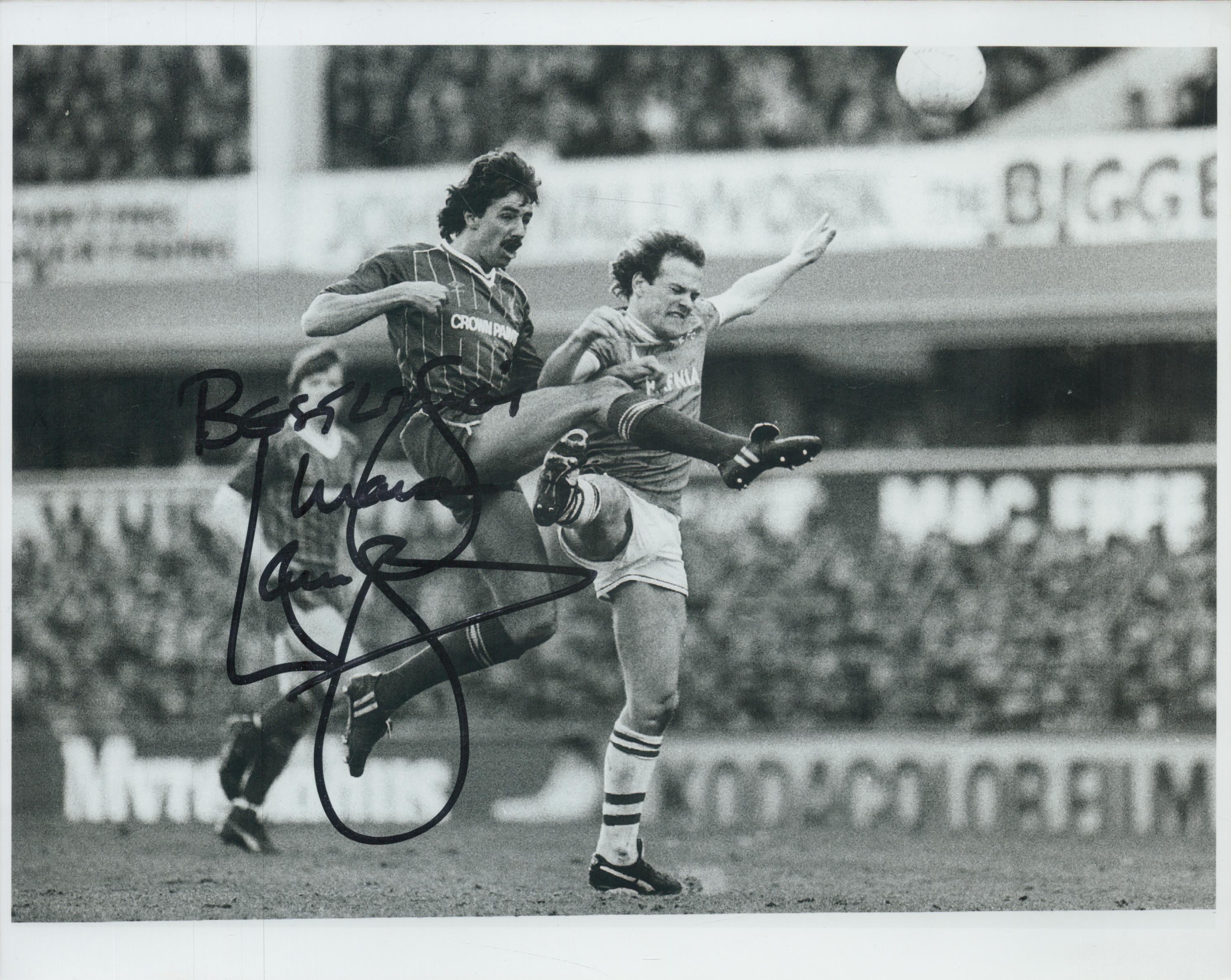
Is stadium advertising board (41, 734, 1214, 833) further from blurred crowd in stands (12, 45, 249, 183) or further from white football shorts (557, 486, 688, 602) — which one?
blurred crowd in stands (12, 45, 249, 183)

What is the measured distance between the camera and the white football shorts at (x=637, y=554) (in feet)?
17.1

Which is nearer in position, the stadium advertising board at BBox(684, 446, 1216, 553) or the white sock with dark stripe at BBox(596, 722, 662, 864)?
the white sock with dark stripe at BBox(596, 722, 662, 864)

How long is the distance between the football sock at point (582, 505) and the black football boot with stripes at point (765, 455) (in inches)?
16.7

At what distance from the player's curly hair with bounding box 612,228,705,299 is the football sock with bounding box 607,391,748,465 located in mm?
A: 409

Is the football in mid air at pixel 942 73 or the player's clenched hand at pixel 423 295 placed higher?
the football in mid air at pixel 942 73

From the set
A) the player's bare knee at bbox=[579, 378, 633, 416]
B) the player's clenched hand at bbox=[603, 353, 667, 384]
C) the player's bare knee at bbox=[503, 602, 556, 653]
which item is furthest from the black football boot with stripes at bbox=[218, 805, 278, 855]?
the player's clenched hand at bbox=[603, 353, 667, 384]

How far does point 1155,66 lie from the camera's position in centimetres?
524

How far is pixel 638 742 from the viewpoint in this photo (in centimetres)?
520

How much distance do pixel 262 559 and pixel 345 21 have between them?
1806 mm

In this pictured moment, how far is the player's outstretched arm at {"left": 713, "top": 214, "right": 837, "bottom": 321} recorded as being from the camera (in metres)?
5.24

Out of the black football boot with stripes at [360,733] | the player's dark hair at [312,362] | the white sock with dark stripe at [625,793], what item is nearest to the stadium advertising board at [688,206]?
the player's dark hair at [312,362]

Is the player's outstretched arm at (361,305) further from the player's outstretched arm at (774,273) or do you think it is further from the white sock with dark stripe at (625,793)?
the white sock with dark stripe at (625,793)

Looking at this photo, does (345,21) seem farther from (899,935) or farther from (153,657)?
(899,935)

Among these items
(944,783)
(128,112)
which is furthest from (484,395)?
(944,783)
